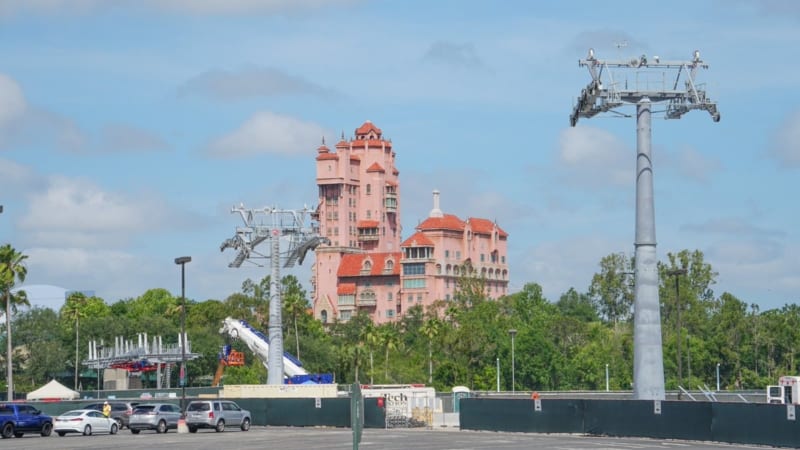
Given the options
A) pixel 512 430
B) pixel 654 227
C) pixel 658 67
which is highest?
pixel 658 67

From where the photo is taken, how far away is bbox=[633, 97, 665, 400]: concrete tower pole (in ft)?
204

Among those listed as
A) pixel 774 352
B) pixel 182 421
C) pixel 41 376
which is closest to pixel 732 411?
pixel 182 421

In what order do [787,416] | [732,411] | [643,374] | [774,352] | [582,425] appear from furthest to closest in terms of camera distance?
1. [774,352]
2. [643,374]
3. [582,425]
4. [732,411]
5. [787,416]

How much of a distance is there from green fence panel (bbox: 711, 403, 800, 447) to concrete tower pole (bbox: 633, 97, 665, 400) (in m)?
12.1

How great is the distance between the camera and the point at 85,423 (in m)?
61.2

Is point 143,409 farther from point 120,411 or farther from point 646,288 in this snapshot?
point 646,288

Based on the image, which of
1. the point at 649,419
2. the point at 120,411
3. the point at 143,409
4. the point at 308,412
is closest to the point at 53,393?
the point at 120,411

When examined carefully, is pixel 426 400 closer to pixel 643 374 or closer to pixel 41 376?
pixel 643 374

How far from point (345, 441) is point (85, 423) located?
52.8ft

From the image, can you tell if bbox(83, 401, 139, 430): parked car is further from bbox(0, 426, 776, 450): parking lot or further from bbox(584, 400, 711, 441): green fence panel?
bbox(584, 400, 711, 441): green fence panel

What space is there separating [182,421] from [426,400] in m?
14.2

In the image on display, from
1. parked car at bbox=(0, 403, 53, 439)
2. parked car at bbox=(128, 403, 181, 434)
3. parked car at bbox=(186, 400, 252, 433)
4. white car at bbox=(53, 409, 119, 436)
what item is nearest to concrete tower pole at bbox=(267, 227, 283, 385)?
parked car at bbox=(128, 403, 181, 434)

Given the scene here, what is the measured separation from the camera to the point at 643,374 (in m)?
62.7

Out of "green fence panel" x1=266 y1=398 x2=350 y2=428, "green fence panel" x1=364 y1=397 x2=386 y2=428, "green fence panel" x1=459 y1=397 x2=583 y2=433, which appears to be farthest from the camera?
"green fence panel" x1=266 y1=398 x2=350 y2=428
